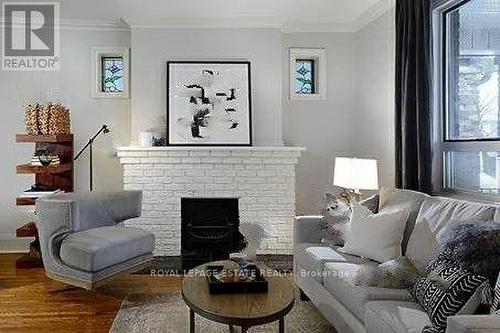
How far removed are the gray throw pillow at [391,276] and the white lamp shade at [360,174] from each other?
1411mm

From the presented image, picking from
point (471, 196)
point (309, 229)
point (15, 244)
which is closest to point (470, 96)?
point (471, 196)

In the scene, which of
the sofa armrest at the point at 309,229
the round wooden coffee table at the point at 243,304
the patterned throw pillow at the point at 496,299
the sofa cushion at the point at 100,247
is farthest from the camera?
the sofa armrest at the point at 309,229

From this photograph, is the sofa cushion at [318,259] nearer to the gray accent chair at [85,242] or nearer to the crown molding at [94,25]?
the gray accent chair at [85,242]

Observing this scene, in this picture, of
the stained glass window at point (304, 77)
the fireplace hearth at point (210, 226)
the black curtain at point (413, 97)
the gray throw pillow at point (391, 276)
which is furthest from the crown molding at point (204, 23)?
the gray throw pillow at point (391, 276)

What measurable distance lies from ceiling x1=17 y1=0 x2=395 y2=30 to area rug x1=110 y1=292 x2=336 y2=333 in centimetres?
288

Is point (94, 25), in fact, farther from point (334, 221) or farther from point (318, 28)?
point (334, 221)

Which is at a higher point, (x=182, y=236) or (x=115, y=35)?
(x=115, y=35)

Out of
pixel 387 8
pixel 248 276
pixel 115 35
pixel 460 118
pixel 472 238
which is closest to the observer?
pixel 472 238

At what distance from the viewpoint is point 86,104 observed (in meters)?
5.14

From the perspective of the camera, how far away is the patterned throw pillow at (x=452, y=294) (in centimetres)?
174

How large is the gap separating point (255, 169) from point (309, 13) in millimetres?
1843

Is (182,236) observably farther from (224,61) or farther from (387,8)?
(387,8)

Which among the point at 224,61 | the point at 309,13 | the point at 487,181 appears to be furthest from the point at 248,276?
the point at 309,13

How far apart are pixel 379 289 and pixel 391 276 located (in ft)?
0.36
